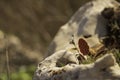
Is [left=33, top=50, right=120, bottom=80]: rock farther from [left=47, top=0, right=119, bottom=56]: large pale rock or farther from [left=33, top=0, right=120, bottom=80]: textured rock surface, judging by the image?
[left=47, top=0, right=119, bottom=56]: large pale rock

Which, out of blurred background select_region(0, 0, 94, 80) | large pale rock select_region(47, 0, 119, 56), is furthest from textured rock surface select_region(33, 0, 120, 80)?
blurred background select_region(0, 0, 94, 80)

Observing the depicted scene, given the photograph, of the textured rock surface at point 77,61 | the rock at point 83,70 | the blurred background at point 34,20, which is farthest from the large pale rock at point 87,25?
the blurred background at point 34,20

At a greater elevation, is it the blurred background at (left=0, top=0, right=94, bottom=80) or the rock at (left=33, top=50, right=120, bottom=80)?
the blurred background at (left=0, top=0, right=94, bottom=80)

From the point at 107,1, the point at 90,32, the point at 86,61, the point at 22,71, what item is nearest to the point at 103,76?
the point at 86,61

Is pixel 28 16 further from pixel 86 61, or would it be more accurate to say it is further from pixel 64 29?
pixel 86 61

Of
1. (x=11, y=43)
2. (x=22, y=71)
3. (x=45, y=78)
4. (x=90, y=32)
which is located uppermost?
Answer: (x=11, y=43)

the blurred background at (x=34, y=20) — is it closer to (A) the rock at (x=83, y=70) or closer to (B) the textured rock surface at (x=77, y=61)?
(B) the textured rock surface at (x=77, y=61)

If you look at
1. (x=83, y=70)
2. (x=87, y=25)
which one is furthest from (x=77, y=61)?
(x=87, y=25)
